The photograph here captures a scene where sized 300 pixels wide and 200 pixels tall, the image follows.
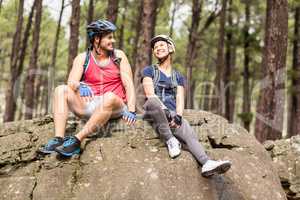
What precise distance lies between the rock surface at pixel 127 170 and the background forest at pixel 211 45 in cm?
→ 181

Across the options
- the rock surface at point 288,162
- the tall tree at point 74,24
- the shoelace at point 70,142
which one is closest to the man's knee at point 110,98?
the shoelace at point 70,142

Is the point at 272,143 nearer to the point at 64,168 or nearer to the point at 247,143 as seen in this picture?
the point at 247,143

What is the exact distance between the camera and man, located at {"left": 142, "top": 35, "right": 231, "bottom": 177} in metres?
4.91

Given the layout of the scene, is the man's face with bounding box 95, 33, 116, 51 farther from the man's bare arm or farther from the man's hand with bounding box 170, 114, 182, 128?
the man's hand with bounding box 170, 114, 182, 128

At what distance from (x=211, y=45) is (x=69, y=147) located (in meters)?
19.0

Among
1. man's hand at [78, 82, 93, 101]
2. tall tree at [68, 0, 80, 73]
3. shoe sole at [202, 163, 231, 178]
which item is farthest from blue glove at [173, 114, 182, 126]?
tall tree at [68, 0, 80, 73]

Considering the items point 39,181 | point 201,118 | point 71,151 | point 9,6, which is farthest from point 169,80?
point 9,6

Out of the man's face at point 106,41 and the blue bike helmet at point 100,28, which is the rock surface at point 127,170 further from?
the blue bike helmet at point 100,28

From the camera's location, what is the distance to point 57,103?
194 inches

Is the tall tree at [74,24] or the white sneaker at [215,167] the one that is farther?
the tall tree at [74,24]

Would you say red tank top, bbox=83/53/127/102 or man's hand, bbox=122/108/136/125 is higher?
red tank top, bbox=83/53/127/102

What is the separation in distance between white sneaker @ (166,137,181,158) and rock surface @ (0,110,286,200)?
0.30 ft

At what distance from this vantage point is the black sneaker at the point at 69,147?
15.8 ft

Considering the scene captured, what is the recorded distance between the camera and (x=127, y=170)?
15.7ft
